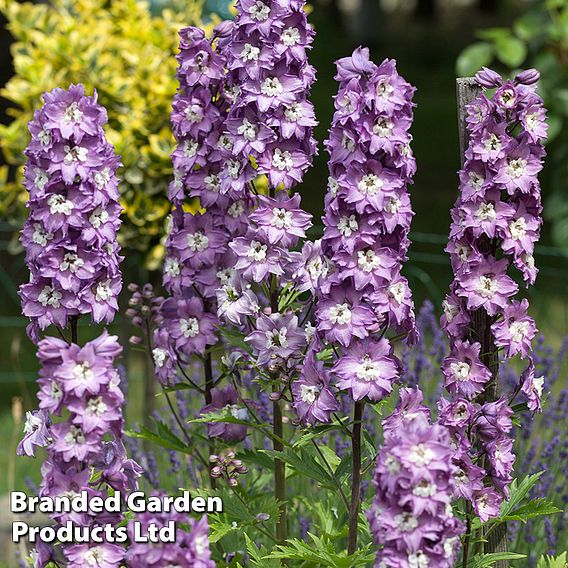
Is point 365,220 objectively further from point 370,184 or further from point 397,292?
point 397,292

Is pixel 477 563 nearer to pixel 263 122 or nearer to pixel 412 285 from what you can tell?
pixel 263 122

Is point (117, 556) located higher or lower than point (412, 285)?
lower

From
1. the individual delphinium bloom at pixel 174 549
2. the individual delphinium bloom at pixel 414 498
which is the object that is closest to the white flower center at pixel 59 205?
the individual delphinium bloom at pixel 174 549

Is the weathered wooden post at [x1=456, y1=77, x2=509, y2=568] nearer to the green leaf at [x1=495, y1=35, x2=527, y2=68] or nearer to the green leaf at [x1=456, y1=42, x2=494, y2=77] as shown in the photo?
the green leaf at [x1=456, y1=42, x2=494, y2=77]

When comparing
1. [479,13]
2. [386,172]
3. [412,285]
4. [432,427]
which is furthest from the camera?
[479,13]

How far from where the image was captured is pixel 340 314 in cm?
276

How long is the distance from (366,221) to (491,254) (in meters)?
0.41

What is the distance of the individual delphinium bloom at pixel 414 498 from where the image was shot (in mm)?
2281

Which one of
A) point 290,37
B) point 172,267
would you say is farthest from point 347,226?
point 172,267

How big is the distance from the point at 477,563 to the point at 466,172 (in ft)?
3.31

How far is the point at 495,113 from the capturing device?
2.91 m

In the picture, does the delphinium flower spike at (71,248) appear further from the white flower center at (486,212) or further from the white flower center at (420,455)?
the white flower center at (486,212)

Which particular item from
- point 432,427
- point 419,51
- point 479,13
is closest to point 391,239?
point 432,427

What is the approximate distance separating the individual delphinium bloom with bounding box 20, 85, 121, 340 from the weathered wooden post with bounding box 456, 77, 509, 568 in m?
0.94
